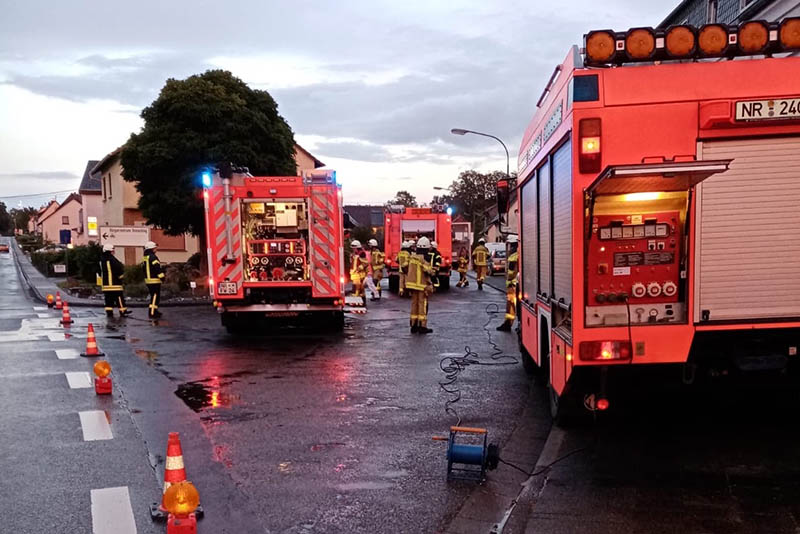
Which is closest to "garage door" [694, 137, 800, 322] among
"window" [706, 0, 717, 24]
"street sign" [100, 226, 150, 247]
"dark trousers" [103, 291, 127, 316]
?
"dark trousers" [103, 291, 127, 316]

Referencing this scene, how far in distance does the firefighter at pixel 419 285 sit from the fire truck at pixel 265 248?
1.26m

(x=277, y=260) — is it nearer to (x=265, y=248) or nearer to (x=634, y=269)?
(x=265, y=248)

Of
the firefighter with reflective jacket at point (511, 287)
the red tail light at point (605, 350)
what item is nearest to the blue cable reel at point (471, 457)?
the red tail light at point (605, 350)

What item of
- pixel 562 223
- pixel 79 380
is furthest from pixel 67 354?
pixel 562 223

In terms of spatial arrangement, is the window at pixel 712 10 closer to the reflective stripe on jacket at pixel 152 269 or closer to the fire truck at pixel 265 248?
the fire truck at pixel 265 248

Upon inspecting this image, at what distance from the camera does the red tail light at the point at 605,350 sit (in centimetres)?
491

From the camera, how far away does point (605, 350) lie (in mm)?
4918

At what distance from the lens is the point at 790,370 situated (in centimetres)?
511

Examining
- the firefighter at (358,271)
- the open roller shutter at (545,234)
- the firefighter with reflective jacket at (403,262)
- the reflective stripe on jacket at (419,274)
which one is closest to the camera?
the open roller shutter at (545,234)

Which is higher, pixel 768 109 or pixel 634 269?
pixel 768 109

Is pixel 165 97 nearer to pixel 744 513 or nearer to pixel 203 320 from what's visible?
pixel 203 320

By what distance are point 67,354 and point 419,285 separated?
5.83 m

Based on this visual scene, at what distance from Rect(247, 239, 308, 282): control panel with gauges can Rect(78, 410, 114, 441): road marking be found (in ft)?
19.9

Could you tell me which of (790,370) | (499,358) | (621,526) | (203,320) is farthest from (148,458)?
(203,320)
